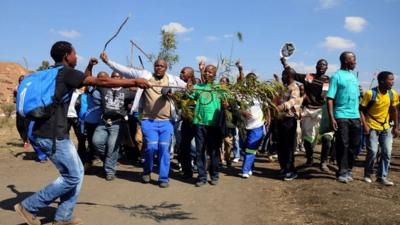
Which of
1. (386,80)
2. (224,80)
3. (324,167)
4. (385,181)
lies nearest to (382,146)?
(385,181)

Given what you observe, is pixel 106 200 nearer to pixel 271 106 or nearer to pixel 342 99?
pixel 271 106

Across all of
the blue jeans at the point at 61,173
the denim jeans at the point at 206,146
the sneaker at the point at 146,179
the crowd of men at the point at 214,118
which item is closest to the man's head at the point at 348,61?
the crowd of men at the point at 214,118

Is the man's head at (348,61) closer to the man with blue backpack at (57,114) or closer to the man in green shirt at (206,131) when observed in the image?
the man in green shirt at (206,131)

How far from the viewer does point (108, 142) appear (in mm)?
7871

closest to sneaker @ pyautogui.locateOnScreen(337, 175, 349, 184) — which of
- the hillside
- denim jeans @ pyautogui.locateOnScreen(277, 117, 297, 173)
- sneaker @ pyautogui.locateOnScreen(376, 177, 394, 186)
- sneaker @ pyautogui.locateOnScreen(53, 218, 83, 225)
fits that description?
sneaker @ pyautogui.locateOnScreen(376, 177, 394, 186)

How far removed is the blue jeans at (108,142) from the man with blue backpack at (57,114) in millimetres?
2808

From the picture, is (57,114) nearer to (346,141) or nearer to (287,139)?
(287,139)

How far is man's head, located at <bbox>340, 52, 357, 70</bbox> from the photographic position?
24.1 feet

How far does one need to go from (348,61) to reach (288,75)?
42.9 inches

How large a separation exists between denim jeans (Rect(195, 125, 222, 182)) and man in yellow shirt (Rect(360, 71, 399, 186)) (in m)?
2.68

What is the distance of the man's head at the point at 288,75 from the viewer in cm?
787

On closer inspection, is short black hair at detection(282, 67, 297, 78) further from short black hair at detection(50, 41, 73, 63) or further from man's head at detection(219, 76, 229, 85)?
short black hair at detection(50, 41, 73, 63)

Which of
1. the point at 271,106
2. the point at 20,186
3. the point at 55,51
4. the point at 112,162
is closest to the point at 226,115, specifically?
the point at 271,106

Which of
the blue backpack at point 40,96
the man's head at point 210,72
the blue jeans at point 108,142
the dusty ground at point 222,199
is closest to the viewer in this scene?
the blue backpack at point 40,96
